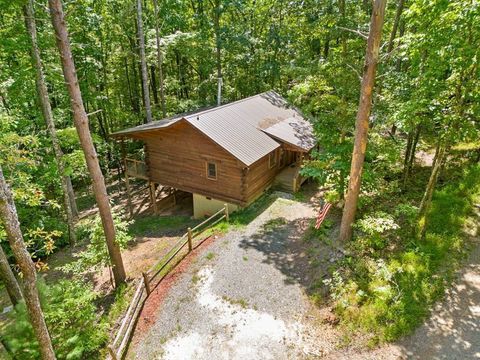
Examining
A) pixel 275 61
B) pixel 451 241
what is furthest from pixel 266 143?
pixel 275 61

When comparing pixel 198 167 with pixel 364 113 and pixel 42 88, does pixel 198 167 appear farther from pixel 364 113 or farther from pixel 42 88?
pixel 364 113

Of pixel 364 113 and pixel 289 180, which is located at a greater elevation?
pixel 364 113

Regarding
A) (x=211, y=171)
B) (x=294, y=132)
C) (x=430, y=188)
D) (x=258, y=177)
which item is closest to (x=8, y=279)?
(x=211, y=171)

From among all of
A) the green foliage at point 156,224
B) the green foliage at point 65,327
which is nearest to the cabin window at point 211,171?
the green foliage at point 156,224

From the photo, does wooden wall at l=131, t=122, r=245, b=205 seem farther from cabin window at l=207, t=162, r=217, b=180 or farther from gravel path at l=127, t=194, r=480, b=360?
gravel path at l=127, t=194, r=480, b=360

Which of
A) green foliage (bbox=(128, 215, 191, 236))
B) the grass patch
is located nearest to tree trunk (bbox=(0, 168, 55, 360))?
the grass patch

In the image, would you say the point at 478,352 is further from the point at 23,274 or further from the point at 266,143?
the point at 266,143

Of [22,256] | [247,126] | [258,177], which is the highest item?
[22,256]
